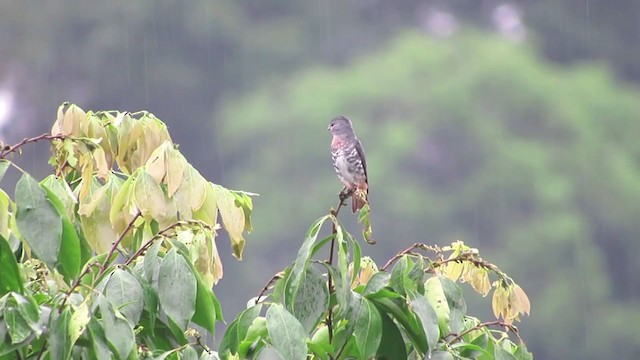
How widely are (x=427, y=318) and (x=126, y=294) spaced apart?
1.25 ft

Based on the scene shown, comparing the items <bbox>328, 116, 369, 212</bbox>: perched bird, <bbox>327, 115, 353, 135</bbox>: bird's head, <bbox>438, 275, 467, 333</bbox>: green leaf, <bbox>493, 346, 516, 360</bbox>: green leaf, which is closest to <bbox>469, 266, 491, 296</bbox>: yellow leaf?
<bbox>438, 275, 467, 333</bbox>: green leaf

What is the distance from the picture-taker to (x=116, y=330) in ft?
5.36

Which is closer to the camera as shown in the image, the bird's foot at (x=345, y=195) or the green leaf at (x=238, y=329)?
the green leaf at (x=238, y=329)

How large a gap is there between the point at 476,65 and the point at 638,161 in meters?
3.03

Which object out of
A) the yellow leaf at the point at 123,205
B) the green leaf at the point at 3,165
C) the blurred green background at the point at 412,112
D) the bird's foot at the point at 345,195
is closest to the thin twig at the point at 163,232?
the yellow leaf at the point at 123,205

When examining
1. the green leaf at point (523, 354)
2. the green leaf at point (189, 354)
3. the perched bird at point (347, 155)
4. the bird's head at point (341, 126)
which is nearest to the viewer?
the green leaf at point (189, 354)

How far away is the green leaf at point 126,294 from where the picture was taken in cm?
173

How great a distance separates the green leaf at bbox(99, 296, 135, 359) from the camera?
5.32ft

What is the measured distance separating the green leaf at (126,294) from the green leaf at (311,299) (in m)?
0.20

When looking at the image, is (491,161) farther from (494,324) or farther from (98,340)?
(98,340)

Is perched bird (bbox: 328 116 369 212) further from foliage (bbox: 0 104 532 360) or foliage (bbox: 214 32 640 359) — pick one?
foliage (bbox: 214 32 640 359)

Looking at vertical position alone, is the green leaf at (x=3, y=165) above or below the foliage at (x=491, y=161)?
below

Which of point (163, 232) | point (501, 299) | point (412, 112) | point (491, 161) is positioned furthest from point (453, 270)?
point (412, 112)

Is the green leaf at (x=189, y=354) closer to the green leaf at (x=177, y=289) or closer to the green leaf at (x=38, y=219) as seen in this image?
the green leaf at (x=177, y=289)
